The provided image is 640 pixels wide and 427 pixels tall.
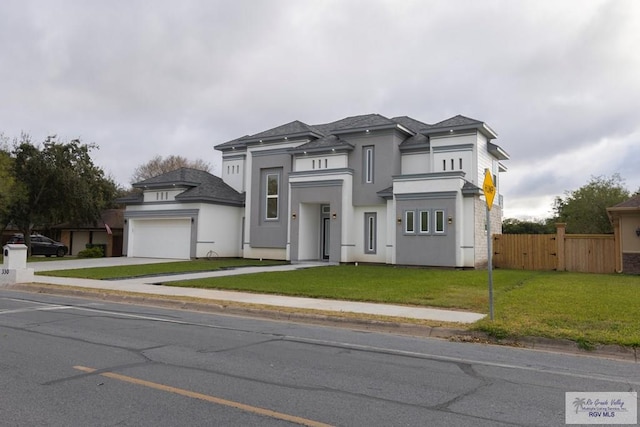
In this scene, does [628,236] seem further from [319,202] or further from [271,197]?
[271,197]

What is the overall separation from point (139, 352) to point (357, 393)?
352cm

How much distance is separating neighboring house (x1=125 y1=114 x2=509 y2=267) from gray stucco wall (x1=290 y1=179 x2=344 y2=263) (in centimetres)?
5

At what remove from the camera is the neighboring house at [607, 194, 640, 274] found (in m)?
22.6

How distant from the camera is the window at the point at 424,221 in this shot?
24.2m

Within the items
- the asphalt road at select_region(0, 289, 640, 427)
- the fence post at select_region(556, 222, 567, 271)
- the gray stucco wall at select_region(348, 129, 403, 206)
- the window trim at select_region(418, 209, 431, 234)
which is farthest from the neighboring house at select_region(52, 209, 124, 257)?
the asphalt road at select_region(0, 289, 640, 427)

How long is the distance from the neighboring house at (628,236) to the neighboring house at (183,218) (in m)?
20.8

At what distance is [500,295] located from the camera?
46.0ft

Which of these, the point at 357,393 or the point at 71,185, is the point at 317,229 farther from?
the point at 357,393

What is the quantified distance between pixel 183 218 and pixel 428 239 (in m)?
15.2

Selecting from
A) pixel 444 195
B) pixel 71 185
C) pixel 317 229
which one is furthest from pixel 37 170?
pixel 444 195

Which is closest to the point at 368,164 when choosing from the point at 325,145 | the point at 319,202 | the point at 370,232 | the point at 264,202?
the point at 325,145

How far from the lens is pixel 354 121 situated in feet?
99.2

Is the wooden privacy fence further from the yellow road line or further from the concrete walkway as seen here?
the yellow road line

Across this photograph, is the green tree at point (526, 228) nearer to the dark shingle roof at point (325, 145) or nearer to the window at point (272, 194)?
the dark shingle roof at point (325, 145)
